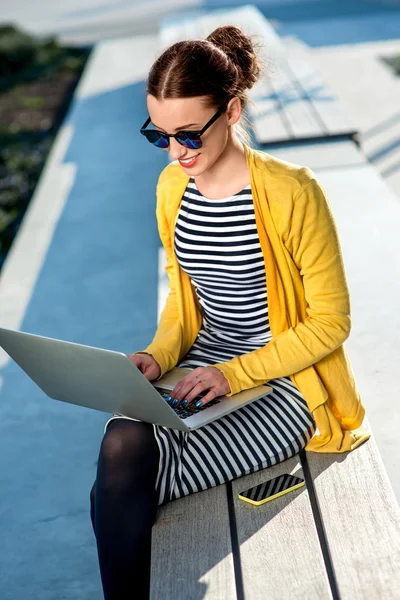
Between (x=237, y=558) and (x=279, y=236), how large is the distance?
2.60ft

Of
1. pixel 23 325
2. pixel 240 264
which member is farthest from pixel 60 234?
pixel 240 264

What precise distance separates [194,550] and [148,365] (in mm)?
566

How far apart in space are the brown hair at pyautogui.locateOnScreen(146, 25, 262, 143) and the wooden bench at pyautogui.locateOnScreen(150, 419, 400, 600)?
96 cm

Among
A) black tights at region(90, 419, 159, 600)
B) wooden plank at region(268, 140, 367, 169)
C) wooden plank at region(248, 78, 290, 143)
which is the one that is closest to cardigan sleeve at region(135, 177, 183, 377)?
black tights at region(90, 419, 159, 600)

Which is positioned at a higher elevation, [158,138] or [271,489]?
[158,138]

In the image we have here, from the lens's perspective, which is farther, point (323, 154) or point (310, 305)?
point (323, 154)

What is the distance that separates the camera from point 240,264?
226cm

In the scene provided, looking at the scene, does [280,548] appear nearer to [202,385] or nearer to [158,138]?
[202,385]

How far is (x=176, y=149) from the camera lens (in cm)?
207

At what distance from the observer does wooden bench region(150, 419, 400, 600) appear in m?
1.79

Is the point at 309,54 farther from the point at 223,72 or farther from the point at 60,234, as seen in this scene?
the point at 223,72

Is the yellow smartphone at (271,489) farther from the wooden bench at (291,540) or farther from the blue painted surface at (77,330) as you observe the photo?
the blue painted surface at (77,330)

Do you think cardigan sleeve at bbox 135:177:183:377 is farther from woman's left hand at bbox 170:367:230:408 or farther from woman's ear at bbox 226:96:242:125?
woman's ear at bbox 226:96:242:125

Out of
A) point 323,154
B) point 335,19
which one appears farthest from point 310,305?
point 335,19
